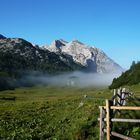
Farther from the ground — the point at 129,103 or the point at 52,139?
the point at 129,103

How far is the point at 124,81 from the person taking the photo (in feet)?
525

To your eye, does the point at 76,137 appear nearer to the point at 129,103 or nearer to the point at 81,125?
the point at 81,125

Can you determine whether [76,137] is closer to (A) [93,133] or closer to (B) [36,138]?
(A) [93,133]

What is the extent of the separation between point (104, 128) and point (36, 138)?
7.89 meters

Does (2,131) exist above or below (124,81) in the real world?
below

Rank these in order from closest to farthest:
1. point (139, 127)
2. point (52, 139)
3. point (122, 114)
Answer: point (139, 127)
point (52, 139)
point (122, 114)

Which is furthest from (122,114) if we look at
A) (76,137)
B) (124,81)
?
(124,81)

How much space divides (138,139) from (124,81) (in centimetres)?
13809

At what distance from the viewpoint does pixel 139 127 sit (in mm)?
25859

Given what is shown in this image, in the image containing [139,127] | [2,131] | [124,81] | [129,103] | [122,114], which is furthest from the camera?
[124,81]

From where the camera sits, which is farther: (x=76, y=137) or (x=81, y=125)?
(x=81, y=125)

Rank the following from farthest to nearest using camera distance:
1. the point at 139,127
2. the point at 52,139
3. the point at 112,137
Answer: the point at 52,139, the point at 139,127, the point at 112,137

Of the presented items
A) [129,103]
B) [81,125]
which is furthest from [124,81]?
[81,125]

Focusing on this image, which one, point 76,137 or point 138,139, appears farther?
point 76,137
